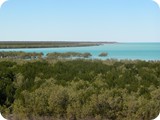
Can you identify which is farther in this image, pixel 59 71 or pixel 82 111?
pixel 59 71

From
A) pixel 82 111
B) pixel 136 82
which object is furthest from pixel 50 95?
pixel 136 82

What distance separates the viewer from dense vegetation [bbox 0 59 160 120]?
16.1 ft

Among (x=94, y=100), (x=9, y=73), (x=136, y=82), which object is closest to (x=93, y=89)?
(x=94, y=100)

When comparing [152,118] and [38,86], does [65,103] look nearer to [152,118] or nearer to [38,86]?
[38,86]

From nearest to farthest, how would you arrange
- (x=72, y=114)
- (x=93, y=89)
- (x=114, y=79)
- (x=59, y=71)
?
(x=72, y=114) < (x=93, y=89) < (x=114, y=79) < (x=59, y=71)

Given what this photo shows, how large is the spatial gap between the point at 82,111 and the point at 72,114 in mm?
148

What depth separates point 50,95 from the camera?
5.24 metres

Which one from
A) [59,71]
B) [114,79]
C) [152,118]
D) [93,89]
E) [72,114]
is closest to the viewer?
[152,118]

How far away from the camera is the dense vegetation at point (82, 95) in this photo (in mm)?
4895

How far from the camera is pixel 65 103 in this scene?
514 centimetres

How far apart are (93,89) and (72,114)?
0.61m

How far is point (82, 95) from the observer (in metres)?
5.14

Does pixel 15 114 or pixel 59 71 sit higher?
pixel 59 71

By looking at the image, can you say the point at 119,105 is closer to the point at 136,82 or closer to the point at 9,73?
the point at 136,82
